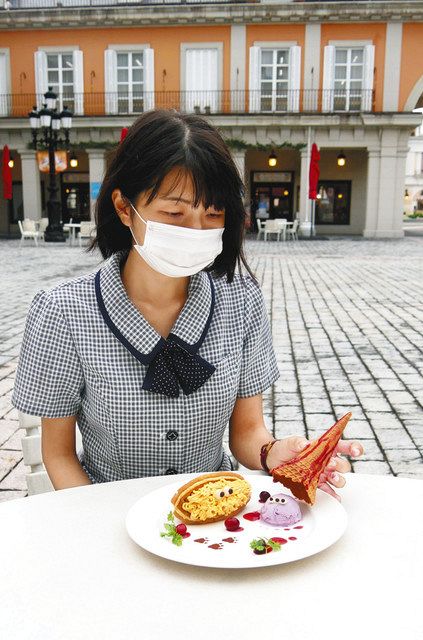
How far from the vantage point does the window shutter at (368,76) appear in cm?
2592

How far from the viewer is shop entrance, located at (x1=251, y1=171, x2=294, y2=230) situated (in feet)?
102

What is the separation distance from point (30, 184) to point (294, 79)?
37.7 ft

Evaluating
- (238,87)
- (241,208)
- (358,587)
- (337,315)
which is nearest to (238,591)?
(358,587)

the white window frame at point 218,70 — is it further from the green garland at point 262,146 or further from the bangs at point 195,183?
the bangs at point 195,183

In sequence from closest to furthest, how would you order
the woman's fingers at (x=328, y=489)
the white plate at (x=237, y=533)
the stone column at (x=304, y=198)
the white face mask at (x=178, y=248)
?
the white plate at (x=237, y=533) → the woman's fingers at (x=328, y=489) → the white face mask at (x=178, y=248) → the stone column at (x=304, y=198)

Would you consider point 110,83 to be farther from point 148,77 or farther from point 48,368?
point 48,368

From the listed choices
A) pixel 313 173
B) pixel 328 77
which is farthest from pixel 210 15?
pixel 313 173

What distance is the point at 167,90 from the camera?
88.8 ft

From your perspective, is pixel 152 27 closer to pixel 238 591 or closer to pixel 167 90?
pixel 167 90

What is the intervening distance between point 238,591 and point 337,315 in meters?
7.99

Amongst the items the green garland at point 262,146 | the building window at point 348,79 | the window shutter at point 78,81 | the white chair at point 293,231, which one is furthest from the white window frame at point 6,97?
the building window at point 348,79

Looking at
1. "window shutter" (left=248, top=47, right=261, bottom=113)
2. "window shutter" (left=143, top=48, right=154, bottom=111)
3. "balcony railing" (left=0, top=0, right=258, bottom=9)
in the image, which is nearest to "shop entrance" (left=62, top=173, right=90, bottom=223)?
"window shutter" (left=143, top=48, right=154, bottom=111)

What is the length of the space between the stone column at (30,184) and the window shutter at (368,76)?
528 inches

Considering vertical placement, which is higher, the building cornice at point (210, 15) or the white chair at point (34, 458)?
the building cornice at point (210, 15)
